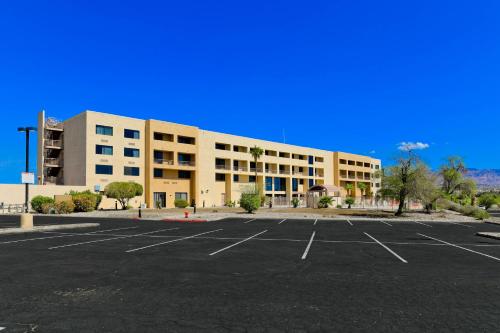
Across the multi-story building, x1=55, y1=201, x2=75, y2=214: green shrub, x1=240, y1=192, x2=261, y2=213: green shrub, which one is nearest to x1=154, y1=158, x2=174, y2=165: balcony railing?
the multi-story building

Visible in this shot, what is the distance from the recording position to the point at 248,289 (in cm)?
786

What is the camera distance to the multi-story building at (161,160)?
52.7 m

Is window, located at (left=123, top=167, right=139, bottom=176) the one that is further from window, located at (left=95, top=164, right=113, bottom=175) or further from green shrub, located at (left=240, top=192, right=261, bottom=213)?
green shrub, located at (left=240, top=192, right=261, bottom=213)

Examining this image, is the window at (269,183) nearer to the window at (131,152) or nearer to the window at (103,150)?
the window at (131,152)

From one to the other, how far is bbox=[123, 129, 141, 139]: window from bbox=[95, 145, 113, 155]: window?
11.3ft

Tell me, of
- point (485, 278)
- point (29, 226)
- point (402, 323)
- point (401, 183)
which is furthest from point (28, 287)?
point (401, 183)

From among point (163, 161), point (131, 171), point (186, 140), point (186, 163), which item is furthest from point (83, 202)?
point (186, 140)

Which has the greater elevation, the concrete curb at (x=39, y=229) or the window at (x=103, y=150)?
the window at (x=103, y=150)

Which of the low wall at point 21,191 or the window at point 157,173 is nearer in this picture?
the low wall at point 21,191

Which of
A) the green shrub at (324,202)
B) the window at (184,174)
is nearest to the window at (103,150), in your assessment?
the window at (184,174)

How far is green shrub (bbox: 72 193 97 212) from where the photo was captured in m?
43.7

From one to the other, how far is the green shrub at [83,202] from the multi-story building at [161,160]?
A: 6.71m

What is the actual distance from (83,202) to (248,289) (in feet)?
136

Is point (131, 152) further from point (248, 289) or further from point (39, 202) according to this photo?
point (248, 289)
